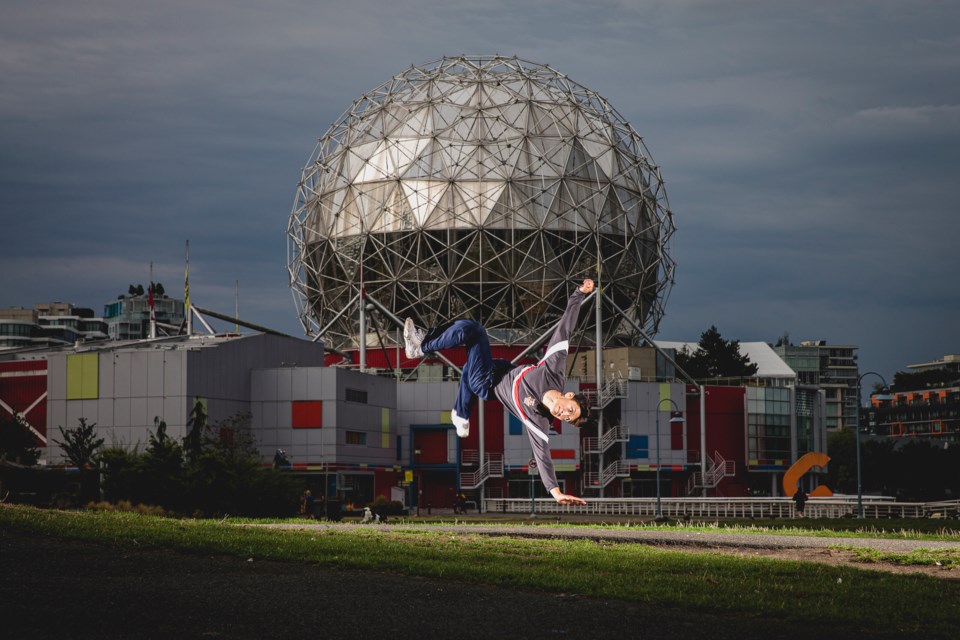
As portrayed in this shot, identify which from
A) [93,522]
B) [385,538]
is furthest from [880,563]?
[93,522]

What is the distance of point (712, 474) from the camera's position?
8531cm

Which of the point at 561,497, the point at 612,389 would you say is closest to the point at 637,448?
the point at 612,389

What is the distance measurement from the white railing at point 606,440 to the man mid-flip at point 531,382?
61947mm

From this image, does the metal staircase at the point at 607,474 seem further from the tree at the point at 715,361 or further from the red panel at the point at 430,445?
the tree at the point at 715,361

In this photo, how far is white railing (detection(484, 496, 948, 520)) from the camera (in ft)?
180

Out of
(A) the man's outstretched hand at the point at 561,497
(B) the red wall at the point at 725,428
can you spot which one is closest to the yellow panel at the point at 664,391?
(B) the red wall at the point at 725,428

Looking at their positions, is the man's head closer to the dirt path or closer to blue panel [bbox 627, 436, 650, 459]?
the dirt path

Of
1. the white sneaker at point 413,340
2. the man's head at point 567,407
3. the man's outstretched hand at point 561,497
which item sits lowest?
the man's outstretched hand at point 561,497

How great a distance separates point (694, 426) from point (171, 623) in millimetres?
72657

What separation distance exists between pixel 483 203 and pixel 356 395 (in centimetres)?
1585

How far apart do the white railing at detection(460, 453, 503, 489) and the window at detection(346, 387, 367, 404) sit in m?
10.1

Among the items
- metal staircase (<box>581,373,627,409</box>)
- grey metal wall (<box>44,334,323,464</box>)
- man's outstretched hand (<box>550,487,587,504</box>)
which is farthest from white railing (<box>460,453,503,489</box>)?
man's outstretched hand (<box>550,487,587,504</box>)

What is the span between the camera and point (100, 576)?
19906mm

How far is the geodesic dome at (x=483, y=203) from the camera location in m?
80.8
